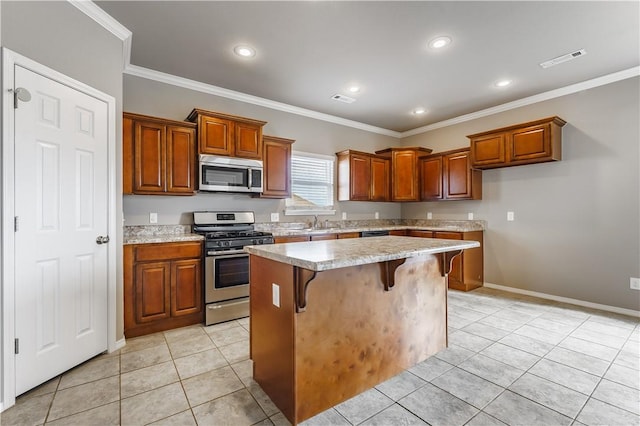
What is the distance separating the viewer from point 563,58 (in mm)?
3178

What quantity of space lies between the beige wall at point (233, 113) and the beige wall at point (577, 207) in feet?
7.30

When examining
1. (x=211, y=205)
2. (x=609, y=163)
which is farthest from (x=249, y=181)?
(x=609, y=163)

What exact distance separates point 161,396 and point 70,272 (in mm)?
1167

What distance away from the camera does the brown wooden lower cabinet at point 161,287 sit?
283 cm

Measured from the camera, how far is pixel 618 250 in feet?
11.6

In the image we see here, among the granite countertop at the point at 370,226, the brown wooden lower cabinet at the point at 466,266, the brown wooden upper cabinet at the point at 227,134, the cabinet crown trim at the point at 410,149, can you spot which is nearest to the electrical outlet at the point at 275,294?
the granite countertop at the point at 370,226

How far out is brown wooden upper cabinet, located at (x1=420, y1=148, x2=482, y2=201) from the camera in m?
4.74

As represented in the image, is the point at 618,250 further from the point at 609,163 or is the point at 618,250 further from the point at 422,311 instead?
the point at 422,311

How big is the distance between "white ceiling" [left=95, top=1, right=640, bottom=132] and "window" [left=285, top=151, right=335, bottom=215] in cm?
105

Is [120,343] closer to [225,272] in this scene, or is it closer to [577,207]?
[225,272]

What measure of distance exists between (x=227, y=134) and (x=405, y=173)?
328 cm

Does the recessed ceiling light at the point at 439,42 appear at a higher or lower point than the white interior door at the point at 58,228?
higher

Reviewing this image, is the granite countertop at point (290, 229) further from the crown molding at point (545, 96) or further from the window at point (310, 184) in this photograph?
the crown molding at point (545, 96)

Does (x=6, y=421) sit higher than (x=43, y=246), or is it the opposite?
(x=43, y=246)
